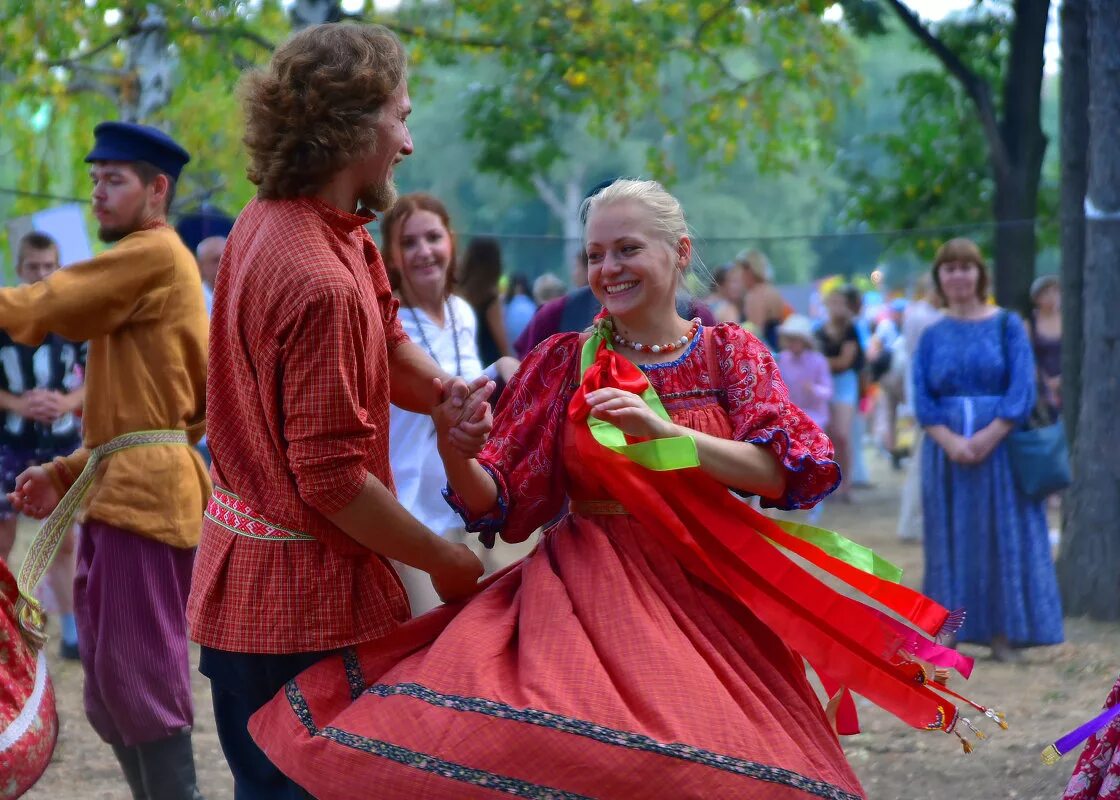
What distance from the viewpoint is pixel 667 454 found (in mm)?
2875

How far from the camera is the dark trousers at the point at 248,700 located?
288cm

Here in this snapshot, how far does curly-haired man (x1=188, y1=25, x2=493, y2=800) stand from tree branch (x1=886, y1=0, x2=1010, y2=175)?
7726 millimetres

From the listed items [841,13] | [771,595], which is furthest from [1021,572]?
[841,13]

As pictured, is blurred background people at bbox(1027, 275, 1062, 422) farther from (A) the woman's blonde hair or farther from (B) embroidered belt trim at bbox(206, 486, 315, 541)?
(B) embroidered belt trim at bbox(206, 486, 315, 541)

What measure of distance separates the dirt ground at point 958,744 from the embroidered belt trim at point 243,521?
244 centimetres

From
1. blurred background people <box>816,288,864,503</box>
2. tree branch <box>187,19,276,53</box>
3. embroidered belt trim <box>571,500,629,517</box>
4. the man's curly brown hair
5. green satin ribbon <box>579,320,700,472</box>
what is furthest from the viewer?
blurred background people <box>816,288,864,503</box>

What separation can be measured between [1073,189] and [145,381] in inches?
232

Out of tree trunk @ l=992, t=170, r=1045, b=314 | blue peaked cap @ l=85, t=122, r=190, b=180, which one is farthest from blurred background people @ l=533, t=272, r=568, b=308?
blue peaked cap @ l=85, t=122, r=190, b=180

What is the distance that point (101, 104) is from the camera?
46.0 ft

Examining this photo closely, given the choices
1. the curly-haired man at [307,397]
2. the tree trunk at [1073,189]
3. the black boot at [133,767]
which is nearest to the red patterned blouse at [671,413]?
the curly-haired man at [307,397]

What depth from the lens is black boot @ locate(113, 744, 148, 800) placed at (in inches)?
167

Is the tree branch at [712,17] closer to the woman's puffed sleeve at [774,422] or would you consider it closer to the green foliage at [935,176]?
the green foliage at [935,176]

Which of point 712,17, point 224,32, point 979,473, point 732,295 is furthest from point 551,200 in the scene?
point 979,473

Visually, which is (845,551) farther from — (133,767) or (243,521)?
(133,767)
